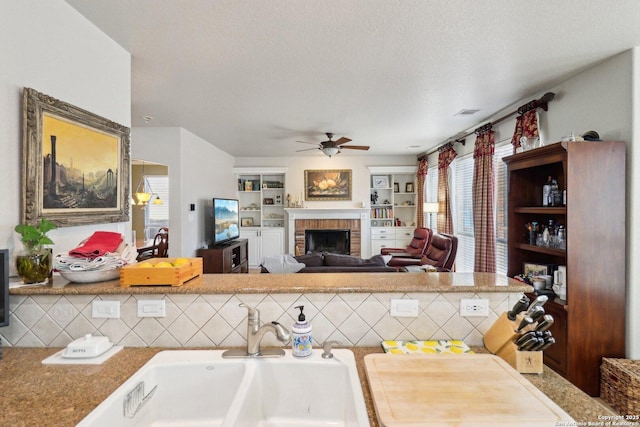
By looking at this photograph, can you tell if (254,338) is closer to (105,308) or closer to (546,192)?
(105,308)

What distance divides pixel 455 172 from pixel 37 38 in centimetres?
541

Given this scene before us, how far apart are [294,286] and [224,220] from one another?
478 cm

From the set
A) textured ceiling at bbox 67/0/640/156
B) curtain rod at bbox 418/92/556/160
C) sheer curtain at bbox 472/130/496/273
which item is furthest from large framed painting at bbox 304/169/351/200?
sheer curtain at bbox 472/130/496/273

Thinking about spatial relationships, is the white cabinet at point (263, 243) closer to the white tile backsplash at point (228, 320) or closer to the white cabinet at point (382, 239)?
the white cabinet at point (382, 239)

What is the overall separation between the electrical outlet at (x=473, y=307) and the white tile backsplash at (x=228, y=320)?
21 millimetres

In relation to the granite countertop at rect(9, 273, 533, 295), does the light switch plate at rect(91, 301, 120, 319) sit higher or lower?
lower

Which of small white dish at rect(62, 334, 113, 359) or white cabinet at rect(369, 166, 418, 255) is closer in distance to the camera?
small white dish at rect(62, 334, 113, 359)

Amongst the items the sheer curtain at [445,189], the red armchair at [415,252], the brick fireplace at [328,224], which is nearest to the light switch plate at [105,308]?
the red armchair at [415,252]

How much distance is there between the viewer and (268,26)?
2090mm

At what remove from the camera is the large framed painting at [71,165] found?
1595 mm

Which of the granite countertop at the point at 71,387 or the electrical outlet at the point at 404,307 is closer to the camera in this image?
the granite countertop at the point at 71,387

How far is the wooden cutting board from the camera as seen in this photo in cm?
87

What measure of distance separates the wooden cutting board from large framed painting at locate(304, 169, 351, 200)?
6.18 m

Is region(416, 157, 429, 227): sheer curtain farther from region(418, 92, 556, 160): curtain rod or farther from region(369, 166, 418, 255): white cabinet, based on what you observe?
region(418, 92, 556, 160): curtain rod
